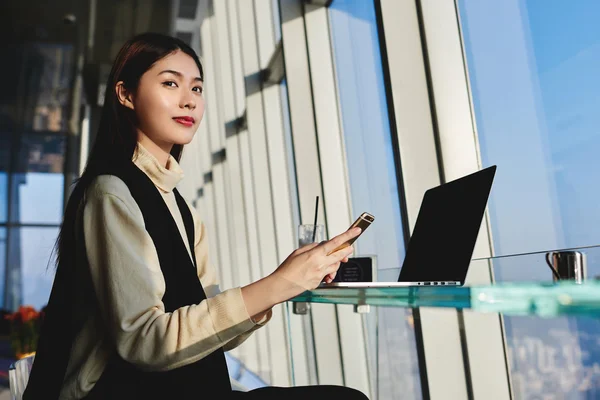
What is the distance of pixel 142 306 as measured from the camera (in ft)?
3.09

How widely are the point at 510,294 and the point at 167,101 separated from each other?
2.80 ft

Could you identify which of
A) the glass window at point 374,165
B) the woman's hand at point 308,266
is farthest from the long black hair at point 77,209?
the glass window at point 374,165

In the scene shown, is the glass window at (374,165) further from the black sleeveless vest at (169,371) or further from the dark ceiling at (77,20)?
the dark ceiling at (77,20)

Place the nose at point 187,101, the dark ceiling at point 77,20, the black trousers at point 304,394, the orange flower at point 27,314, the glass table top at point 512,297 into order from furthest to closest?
the dark ceiling at point 77,20
the orange flower at point 27,314
the nose at point 187,101
the black trousers at point 304,394
the glass table top at point 512,297

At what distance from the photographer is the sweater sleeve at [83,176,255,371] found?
92cm

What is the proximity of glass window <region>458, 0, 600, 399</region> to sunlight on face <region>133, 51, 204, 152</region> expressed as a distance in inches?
29.0

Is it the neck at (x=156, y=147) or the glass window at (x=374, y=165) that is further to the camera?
the glass window at (x=374, y=165)

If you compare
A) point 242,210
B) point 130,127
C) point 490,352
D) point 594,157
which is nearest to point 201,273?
point 130,127

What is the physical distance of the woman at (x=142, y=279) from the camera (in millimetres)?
934

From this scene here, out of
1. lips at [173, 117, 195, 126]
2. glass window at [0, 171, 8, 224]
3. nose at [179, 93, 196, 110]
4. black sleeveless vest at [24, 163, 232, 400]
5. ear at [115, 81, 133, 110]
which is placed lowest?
black sleeveless vest at [24, 163, 232, 400]

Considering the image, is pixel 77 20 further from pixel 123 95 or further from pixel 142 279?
pixel 142 279

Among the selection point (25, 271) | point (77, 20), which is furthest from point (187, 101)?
point (25, 271)

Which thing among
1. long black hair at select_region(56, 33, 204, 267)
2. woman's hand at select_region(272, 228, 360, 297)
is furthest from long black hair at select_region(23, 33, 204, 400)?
woman's hand at select_region(272, 228, 360, 297)

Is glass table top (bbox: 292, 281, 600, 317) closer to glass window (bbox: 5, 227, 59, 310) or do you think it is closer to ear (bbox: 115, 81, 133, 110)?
ear (bbox: 115, 81, 133, 110)
